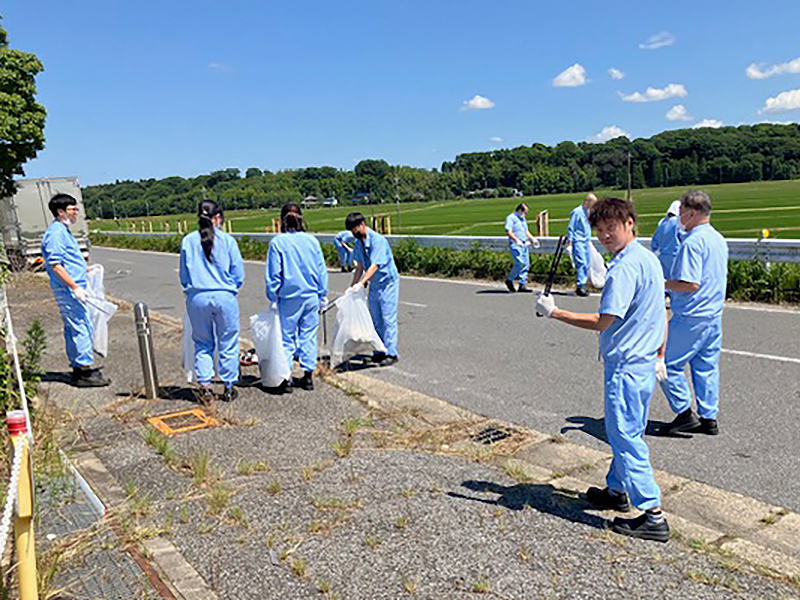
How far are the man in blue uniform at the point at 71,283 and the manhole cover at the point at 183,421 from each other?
1.72 meters

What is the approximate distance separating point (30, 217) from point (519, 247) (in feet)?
69.4

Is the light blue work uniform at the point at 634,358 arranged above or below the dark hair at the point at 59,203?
below

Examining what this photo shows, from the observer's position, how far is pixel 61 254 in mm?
7004

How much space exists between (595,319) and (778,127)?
105786 millimetres

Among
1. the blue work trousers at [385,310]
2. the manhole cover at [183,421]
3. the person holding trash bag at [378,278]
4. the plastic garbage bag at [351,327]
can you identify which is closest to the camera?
the manhole cover at [183,421]

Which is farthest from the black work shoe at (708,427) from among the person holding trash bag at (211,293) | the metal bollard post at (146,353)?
the metal bollard post at (146,353)

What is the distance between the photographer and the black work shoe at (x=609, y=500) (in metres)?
4.09

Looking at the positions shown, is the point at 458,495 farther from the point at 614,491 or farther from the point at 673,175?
the point at 673,175

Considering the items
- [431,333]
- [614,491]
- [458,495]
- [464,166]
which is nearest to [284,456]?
[458,495]

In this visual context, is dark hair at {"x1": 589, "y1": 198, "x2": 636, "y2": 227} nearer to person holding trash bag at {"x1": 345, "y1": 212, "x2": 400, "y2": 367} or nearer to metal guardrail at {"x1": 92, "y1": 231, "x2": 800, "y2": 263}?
person holding trash bag at {"x1": 345, "y1": 212, "x2": 400, "y2": 367}

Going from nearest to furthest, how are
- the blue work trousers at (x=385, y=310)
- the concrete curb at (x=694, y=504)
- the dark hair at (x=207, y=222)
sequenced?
the concrete curb at (x=694, y=504) → the dark hair at (x=207, y=222) → the blue work trousers at (x=385, y=310)

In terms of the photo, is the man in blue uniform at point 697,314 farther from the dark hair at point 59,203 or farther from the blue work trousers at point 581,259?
the blue work trousers at point 581,259

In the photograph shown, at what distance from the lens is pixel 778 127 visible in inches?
3713

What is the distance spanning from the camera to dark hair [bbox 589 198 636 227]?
3824 mm
